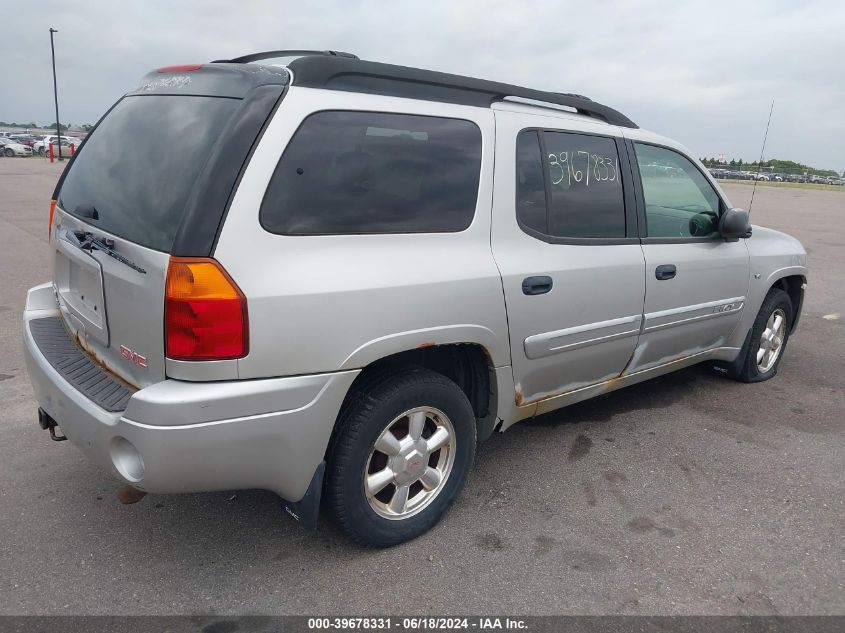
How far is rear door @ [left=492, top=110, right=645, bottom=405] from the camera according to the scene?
2955 millimetres

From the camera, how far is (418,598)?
248cm

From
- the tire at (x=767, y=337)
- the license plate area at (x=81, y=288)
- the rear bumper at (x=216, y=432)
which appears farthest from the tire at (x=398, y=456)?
the tire at (x=767, y=337)

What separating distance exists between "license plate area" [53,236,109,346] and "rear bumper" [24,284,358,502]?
29cm

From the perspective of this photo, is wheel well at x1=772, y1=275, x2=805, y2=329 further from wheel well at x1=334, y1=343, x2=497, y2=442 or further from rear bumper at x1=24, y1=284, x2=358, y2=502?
rear bumper at x1=24, y1=284, x2=358, y2=502

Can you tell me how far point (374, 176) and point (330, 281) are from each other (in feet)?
1.60

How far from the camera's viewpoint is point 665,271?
3.69m

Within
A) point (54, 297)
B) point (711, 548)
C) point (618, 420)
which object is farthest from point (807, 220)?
point (54, 297)

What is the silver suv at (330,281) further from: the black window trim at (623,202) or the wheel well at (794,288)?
the wheel well at (794,288)

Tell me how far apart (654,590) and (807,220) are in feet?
63.1

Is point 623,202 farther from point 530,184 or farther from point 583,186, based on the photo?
point 530,184

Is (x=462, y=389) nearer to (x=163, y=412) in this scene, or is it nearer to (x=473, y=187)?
(x=473, y=187)

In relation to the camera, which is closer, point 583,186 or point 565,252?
point 565,252

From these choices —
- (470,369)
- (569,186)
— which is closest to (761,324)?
(569,186)

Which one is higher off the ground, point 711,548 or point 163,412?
point 163,412
